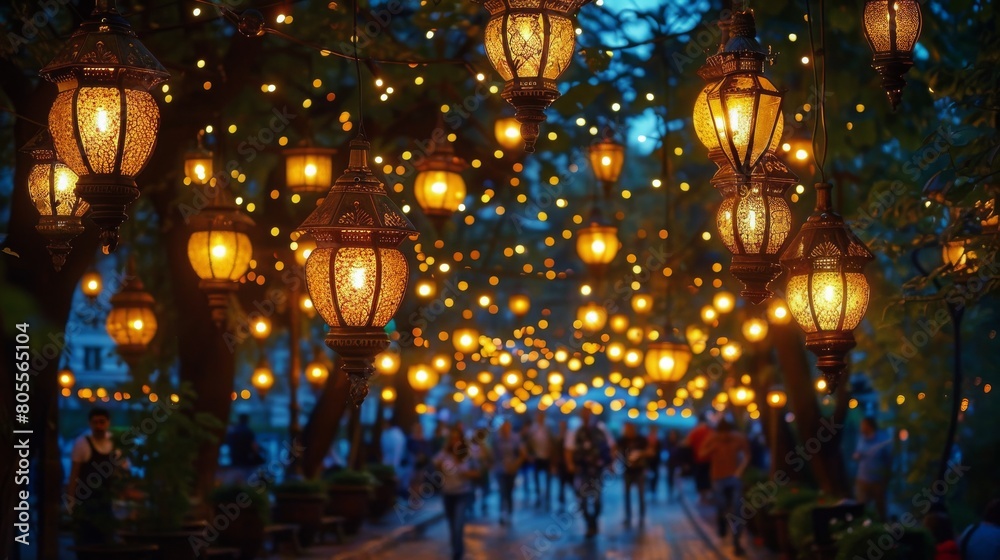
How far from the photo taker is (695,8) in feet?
61.1

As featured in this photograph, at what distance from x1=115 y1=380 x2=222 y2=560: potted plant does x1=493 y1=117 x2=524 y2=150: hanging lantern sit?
5542 mm

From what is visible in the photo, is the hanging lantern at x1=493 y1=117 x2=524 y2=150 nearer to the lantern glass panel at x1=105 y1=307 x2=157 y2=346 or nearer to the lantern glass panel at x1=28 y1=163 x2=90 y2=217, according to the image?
the lantern glass panel at x1=105 y1=307 x2=157 y2=346

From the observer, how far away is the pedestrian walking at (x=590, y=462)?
89.7 feet

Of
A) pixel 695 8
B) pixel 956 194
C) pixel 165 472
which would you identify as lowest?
pixel 165 472

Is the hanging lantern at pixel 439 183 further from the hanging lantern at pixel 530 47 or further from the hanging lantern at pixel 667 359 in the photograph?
the hanging lantern at pixel 530 47

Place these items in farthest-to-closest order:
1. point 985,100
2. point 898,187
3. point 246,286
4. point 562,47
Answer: point 246,286 < point 898,187 < point 985,100 < point 562,47

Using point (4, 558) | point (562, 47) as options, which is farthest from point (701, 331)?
point (562, 47)

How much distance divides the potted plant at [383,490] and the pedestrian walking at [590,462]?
13.2ft

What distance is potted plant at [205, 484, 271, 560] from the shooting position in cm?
1867

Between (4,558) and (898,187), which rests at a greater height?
(898,187)

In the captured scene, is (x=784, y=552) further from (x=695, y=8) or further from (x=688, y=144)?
(x=695, y=8)

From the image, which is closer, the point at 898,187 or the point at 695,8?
the point at 898,187

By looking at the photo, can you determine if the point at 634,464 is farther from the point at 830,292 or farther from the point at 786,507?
the point at 830,292

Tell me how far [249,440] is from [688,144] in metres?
13.2
